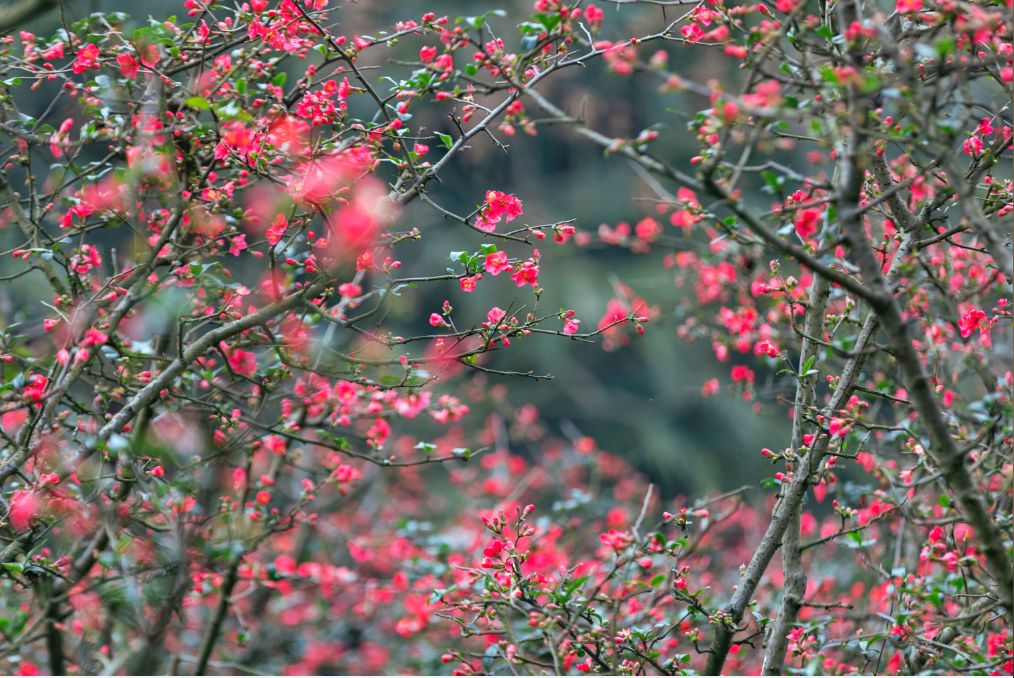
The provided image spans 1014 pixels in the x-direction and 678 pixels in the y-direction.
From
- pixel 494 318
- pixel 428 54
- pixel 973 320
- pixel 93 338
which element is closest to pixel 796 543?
pixel 973 320

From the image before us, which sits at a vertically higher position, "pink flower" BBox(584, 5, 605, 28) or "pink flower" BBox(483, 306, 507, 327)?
"pink flower" BBox(584, 5, 605, 28)

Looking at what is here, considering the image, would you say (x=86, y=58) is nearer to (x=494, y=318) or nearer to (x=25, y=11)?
(x=25, y=11)

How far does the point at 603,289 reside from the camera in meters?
10.5

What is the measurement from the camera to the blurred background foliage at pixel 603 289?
9.64m

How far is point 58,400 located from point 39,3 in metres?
0.95

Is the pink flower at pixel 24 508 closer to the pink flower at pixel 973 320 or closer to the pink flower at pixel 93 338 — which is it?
the pink flower at pixel 93 338

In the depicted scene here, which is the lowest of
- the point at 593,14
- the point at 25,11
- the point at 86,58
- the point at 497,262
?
the point at 25,11

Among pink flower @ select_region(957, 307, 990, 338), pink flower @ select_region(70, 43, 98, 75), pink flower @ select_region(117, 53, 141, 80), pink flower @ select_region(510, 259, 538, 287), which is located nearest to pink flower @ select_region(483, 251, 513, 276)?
pink flower @ select_region(510, 259, 538, 287)

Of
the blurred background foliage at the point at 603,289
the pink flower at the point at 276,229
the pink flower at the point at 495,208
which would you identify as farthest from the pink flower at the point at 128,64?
the blurred background foliage at the point at 603,289

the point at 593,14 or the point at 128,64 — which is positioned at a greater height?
the point at 593,14

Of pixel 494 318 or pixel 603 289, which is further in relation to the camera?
pixel 603 289

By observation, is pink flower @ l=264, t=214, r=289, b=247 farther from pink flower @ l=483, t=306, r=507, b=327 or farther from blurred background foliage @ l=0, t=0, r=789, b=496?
blurred background foliage @ l=0, t=0, r=789, b=496

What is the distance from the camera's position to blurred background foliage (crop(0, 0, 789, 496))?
964cm

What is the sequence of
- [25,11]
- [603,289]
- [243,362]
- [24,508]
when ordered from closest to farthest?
[25,11], [24,508], [243,362], [603,289]
